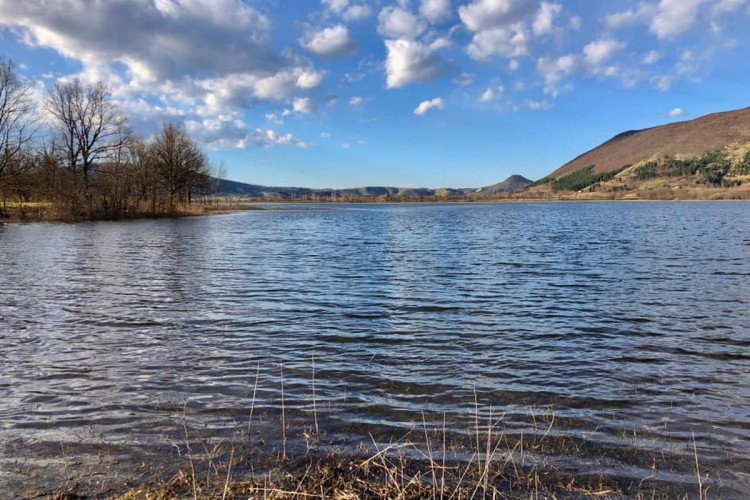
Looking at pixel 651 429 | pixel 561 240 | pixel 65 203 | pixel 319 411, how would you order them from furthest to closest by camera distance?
pixel 65 203, pixel 561 240, pixel 319 411, pixel 651 429

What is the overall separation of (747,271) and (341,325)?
66.8ft

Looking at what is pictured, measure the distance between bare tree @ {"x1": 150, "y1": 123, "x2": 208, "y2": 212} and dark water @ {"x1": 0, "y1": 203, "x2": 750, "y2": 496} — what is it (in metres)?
66.9

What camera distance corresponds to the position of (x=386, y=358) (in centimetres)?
1021

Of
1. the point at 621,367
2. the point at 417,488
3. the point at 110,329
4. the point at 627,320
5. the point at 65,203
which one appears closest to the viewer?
the point at 417,488

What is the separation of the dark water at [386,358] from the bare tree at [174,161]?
220 feet

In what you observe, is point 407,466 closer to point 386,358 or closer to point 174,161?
point 386,358

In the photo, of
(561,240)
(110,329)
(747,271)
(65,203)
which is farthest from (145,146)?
(747,271)

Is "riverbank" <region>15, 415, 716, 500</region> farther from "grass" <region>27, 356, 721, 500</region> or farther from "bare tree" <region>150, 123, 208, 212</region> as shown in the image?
"bare tree" <region>150, 123, 208, 212</region>

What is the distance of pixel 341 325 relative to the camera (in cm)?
1319

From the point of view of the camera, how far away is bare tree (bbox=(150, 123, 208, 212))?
84.9m

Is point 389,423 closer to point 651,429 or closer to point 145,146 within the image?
point 651,429

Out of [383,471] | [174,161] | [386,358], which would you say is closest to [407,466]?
[383,471]

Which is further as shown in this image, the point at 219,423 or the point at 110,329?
the point at 110,329

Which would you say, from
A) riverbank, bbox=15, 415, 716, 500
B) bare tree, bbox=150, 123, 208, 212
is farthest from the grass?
bare tree, bbox=150, 123, 208, 212
